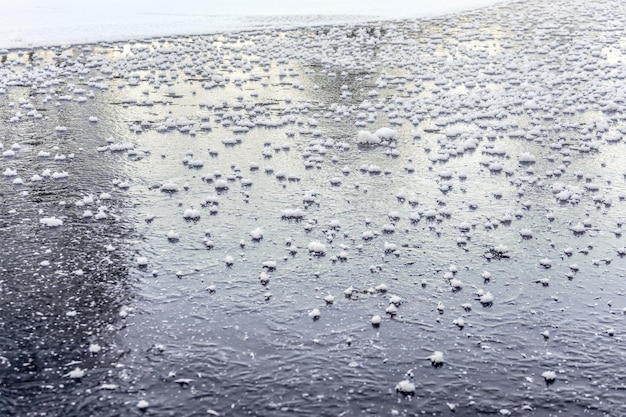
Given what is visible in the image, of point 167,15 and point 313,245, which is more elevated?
point 167,15

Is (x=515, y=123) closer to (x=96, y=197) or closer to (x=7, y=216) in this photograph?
(x=96, y=197)

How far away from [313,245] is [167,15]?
67.3 feet

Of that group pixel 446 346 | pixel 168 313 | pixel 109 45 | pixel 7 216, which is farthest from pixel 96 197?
pixel 109 45

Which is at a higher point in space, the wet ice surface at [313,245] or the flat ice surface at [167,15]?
the flat ice surface at [167,15]

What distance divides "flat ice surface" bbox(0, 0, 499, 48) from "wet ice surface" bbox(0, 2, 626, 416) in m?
6.67

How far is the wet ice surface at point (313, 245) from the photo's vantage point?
6457 mm

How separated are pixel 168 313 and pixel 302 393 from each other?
191 cm

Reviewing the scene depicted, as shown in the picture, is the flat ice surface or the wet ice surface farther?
the flat ice surface

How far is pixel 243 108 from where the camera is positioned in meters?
14.8

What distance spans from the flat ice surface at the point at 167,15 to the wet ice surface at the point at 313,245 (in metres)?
6.67

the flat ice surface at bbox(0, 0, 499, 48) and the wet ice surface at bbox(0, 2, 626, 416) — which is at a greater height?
the flat ice surface at bbox(0, 0, 499, 48)

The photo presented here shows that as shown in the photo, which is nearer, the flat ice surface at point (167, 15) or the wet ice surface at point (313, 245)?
the wet ice surface at point (313, 245)

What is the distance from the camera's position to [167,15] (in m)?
27.1

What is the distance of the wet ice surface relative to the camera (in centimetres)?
646
